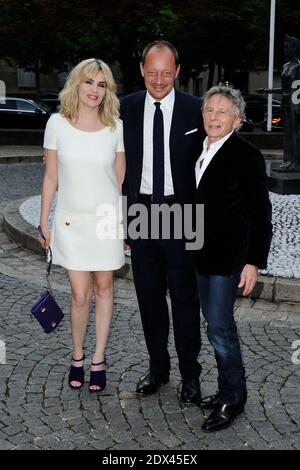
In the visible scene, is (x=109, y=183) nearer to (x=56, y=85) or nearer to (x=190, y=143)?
(x=190, y=143)

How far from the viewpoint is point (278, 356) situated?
184 inches

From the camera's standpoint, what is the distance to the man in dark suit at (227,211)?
3408mm

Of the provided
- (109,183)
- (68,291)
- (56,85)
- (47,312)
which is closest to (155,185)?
(109,183)

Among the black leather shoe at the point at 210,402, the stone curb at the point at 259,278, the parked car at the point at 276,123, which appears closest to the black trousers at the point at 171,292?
the black leather shoe at the point at 210,402

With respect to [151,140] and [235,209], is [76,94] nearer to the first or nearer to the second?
[151,140]

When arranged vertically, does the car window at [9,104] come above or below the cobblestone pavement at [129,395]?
above

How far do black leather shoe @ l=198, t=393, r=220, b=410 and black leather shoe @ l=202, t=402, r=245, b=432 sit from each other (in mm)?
123

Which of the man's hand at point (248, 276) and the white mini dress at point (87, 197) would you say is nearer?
the man's hand at point (248, 276)

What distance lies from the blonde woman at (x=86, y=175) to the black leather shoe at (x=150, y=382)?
590mm

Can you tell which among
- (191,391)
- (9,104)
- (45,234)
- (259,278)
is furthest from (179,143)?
(9,104)

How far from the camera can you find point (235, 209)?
11.3ft

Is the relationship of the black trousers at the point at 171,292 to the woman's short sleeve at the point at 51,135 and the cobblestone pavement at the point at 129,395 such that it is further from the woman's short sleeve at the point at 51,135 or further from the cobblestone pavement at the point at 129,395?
the woman's short sleeve at the point at 51,135

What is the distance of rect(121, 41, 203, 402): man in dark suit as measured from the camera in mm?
3688
